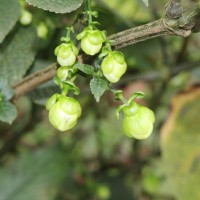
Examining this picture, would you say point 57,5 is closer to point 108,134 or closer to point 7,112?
point 7,112

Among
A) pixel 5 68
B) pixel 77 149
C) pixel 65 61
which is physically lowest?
pixel 65 61

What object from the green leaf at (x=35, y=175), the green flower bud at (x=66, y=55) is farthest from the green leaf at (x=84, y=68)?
the green leaf at (x=35, y=175)

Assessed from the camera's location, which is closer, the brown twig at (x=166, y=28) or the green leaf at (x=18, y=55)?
the brown twig at (x=166, y=28)

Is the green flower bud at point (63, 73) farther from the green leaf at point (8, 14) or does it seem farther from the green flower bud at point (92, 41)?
the green leaf at point (8, 14)

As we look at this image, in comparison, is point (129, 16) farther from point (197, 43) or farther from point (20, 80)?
point (20, 80)

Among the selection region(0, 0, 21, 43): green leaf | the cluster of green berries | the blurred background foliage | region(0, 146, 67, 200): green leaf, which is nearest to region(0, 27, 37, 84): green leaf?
the blurred background foliage

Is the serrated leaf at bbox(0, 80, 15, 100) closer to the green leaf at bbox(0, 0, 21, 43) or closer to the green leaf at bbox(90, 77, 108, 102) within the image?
the green leaf at bbox(0, 0, 21, 43)

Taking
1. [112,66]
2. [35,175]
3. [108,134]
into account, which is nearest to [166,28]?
[112,66]

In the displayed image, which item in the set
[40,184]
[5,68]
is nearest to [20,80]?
[5,68]

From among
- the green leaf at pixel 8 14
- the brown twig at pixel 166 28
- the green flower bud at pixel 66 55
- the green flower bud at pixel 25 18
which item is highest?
the green flower bud at pixel 25 18
